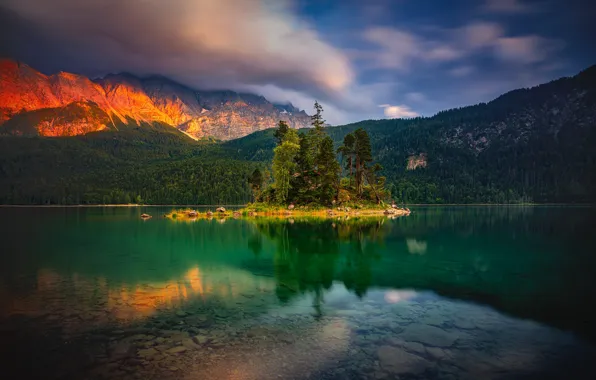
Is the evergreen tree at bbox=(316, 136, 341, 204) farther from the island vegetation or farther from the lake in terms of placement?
the lake

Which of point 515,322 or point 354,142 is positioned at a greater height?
point 354,142

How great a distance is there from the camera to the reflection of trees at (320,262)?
2759 centimetres

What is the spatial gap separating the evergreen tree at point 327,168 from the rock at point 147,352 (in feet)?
308

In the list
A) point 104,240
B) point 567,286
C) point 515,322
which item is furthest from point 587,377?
point 104,240

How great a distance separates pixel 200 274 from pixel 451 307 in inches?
797

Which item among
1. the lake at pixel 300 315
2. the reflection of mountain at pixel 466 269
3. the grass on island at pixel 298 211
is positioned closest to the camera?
the lake at pixel 300 315

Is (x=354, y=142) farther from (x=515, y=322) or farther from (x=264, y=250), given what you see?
(x=515, y=322)

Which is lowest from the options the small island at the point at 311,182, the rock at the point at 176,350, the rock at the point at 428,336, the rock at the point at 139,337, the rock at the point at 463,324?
the rock at the point at 463,324

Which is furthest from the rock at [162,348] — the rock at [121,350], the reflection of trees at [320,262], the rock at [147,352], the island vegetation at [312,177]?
the island vegetation at [312,177]

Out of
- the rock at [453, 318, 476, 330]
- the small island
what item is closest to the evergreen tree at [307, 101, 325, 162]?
the small island

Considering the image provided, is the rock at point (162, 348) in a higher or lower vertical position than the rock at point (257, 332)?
higher

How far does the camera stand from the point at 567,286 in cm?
2755

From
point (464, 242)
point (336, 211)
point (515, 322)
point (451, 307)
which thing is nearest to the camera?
point (515, 322)

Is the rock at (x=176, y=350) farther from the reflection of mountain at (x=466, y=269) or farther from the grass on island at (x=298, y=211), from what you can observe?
the grass on island at (x=298, y=211)
